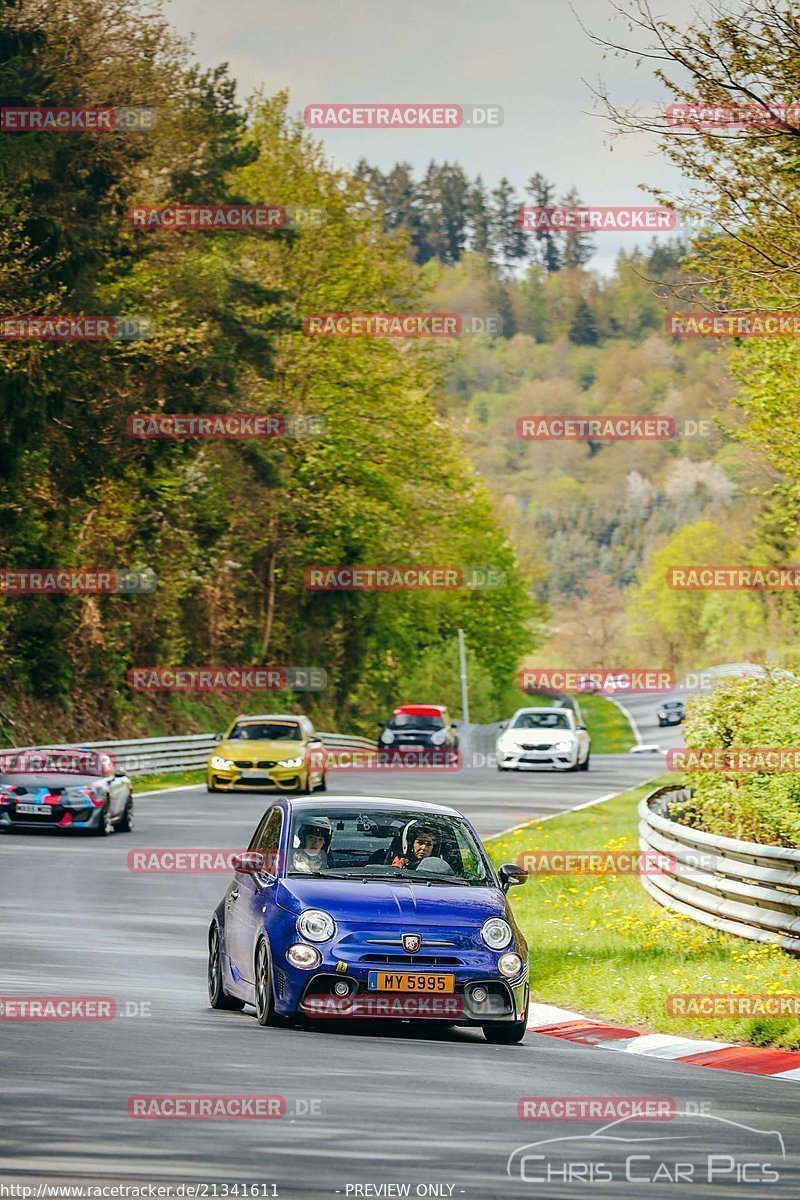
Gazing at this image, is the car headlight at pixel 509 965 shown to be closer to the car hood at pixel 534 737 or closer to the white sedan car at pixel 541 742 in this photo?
the white sedan car at pixel 541 742

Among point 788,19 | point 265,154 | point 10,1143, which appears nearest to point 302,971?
point 10,1143

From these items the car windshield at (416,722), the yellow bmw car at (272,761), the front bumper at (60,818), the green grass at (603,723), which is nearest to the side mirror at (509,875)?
the front bumper at (60,818)

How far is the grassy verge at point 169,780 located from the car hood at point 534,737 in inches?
302

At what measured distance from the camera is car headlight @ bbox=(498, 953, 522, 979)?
12312 millimetres

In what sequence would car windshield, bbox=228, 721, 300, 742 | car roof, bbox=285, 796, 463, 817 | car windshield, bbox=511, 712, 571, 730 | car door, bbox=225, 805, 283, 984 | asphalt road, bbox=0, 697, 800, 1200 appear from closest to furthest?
asphalt road, bbox=0, 697, 800, 1200 → car door, bbox=225, 805, 283, 984 → car roof, bbox=285, 796, 463, 817 → car windshield, bbox=228, 721, 300, 742 → car windshield, bbox=511, 712, 571, 730

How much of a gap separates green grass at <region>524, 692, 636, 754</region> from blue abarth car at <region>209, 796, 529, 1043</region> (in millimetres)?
91914

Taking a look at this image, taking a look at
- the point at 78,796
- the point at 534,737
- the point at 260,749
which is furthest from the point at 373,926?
the point at 534,737

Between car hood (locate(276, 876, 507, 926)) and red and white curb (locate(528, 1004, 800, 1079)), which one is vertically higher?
car hood (locate(276, 876, 507, 926))

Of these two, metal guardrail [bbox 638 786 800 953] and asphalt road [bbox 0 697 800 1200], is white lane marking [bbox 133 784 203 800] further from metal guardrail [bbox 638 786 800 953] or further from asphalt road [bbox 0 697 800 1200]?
asphalt road [bbox 0 697 800 1200]

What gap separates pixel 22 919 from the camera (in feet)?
62.6

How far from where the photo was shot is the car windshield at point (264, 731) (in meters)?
41.5

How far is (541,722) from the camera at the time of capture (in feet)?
175

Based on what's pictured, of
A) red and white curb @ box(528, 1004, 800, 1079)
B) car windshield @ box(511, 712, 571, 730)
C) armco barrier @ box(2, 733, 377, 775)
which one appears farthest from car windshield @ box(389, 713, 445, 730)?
red and white curb @ box(528, 1004, 800, 1079)

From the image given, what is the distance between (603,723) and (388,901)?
12585 centimetres
